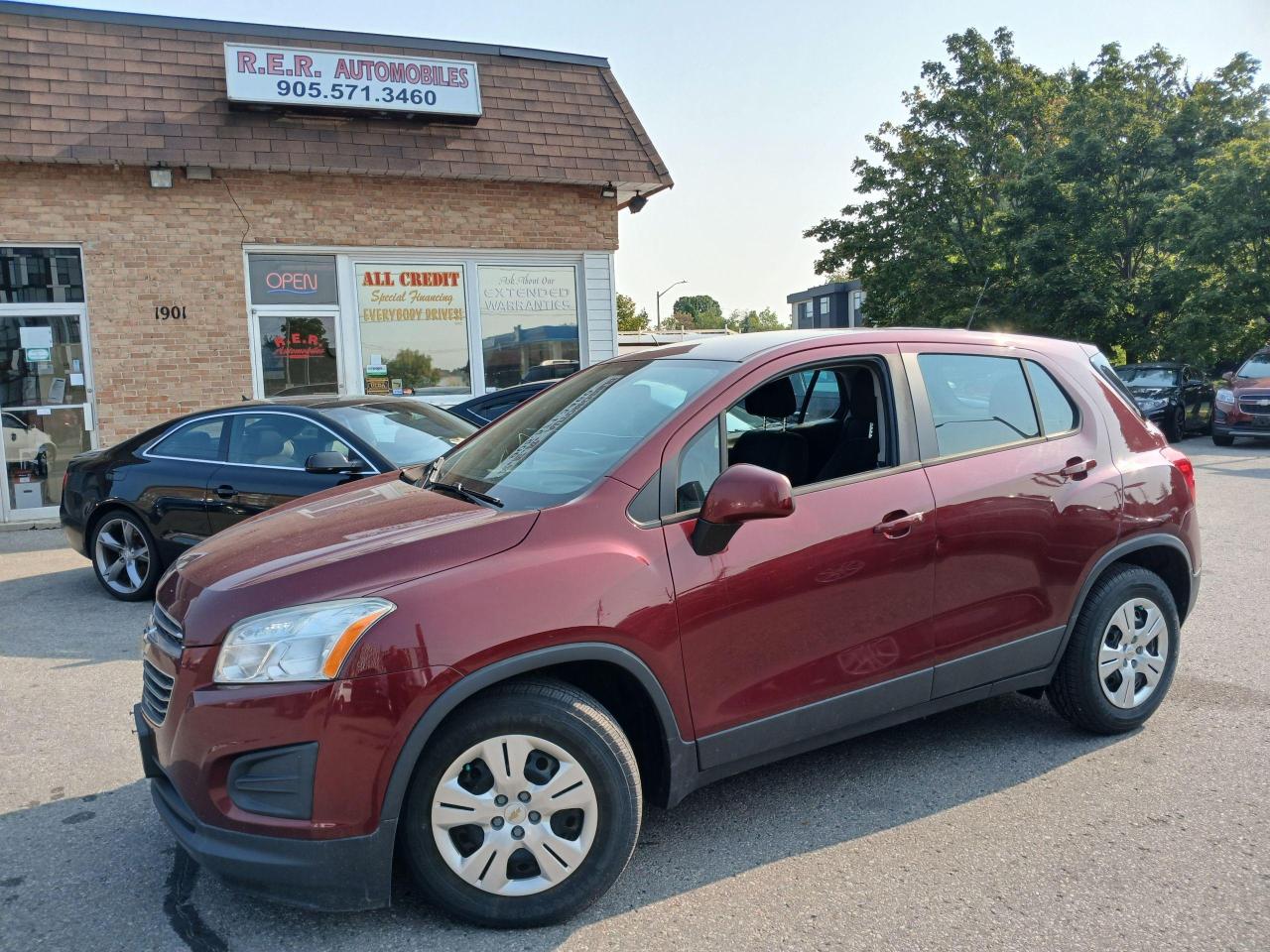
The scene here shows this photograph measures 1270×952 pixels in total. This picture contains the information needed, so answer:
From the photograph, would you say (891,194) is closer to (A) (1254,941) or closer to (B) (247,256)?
(B) (247,256)

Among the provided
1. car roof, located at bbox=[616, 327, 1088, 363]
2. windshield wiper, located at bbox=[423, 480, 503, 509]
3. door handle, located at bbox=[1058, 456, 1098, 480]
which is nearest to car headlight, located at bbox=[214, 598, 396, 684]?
windshield wiper, located at bbox=[423, 480, 503, 509]

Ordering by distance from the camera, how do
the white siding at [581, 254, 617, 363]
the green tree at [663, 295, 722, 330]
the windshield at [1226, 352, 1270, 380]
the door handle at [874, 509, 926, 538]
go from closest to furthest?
the door handle at [874, 509, 926, 538] → the white siding at [581, 254, 617, 363] → the windshield at [1226, 352, 1270, 380] → the green tree at [663, 295, 722, 330]

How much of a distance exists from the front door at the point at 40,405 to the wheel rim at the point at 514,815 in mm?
10194

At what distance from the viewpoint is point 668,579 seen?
3.03 meters

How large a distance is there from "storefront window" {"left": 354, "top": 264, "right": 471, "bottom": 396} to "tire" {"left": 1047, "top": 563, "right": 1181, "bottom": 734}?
32.3ft

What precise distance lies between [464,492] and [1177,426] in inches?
728

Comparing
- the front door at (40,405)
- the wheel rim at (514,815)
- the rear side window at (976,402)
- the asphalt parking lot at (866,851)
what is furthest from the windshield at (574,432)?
the front door at (40,405)

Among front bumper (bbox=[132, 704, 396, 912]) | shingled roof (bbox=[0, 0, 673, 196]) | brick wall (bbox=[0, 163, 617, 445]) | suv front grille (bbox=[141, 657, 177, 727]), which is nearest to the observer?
front bumper (bbox=[132, 704, 396, 912])

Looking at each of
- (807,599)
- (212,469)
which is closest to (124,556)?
(212,469)

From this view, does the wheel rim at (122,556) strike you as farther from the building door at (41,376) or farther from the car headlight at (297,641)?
the car headlight at (297,641)

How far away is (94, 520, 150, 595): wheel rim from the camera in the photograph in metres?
7.21

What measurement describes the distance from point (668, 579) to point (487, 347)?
33.9 ft

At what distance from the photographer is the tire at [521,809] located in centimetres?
276

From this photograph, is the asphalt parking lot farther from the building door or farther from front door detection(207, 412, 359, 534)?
the building door
